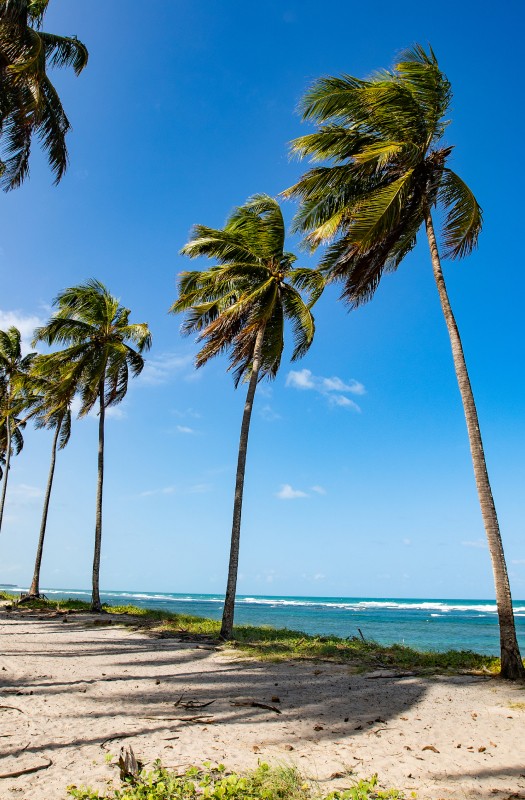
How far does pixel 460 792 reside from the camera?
3.87m

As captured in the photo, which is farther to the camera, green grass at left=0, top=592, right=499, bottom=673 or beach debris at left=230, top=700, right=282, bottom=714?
green grass at left=0, top=592, right=499, bottom=673

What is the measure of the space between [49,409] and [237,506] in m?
15.9

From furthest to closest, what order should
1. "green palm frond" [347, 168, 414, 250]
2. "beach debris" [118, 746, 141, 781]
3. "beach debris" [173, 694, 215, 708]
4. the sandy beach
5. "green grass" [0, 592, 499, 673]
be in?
"green palm frond" [347, 168, 414, 250] → "green grass" [0, 592, 499, 673] → "beach debris" [173, 694, 215, 708] → the sandy beach → "beach debris" [118, 746, 141, 781]

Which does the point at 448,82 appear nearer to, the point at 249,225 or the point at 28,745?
the point at 249,225

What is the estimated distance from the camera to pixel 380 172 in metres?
11.3

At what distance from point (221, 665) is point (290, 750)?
5182 millimetres

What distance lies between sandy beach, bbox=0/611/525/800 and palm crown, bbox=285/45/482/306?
842 centimetres

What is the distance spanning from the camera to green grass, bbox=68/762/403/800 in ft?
11.6

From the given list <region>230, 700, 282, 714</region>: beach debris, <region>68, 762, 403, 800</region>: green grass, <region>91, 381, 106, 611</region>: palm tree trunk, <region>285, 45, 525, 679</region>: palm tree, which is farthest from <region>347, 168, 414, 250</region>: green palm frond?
<region>91, 381, 106, 611</region>: palm tree trunk

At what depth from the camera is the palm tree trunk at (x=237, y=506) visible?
1258cm

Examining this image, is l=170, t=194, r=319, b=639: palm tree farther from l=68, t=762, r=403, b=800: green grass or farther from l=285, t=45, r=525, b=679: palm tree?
l=68, t=762, r=403, b=800: green grass

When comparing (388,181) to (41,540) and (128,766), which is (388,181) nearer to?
(128,766)

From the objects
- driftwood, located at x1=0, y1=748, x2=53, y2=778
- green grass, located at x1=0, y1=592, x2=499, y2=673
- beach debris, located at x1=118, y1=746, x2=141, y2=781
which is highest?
beach debris, located at x1=118, y1=746, x2=141, y2=781

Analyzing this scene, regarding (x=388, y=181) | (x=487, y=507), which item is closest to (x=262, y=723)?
(x=487, y=507)
